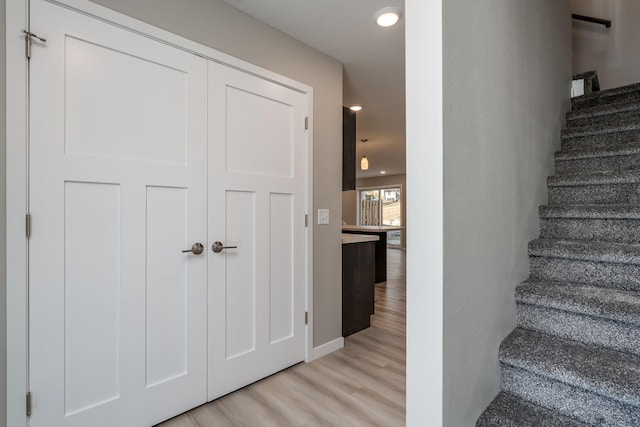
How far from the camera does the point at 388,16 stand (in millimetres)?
2016

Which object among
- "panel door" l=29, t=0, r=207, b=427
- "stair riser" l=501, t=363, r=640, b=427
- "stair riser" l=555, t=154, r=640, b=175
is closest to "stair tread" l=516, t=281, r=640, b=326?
"stair riser" l=501, t=363, r=640, b=427

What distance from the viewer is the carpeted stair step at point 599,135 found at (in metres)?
2.03

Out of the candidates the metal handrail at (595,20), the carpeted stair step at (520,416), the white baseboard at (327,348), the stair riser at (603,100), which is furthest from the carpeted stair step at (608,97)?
the white baseboard at (327,348)

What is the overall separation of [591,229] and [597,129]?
3.27ft

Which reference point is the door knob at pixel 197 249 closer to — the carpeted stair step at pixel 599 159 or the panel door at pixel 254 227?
the panel door at pixel 254 227

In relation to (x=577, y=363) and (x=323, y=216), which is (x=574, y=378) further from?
(x=323, y=216)

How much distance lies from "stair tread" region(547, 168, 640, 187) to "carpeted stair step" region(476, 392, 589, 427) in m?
1.37

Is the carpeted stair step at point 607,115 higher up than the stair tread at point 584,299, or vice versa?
the carpeted stair step at point 607,115

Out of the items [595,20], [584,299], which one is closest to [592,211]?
[584,299]

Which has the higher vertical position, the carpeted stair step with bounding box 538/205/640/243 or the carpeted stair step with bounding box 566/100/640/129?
the carpeted stair step with bounding box 566/100/640/129

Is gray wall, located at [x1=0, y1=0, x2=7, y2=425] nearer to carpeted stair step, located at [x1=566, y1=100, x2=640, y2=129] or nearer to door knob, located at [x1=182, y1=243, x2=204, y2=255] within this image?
door knob, located at [x1=182, y1=243, x2=204, y2=255]

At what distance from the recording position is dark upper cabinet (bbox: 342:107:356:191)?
2.86 m

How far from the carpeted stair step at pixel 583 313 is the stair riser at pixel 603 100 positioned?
82.0 inches

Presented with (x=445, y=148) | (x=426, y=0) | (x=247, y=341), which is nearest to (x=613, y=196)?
(x=445, y=148)
